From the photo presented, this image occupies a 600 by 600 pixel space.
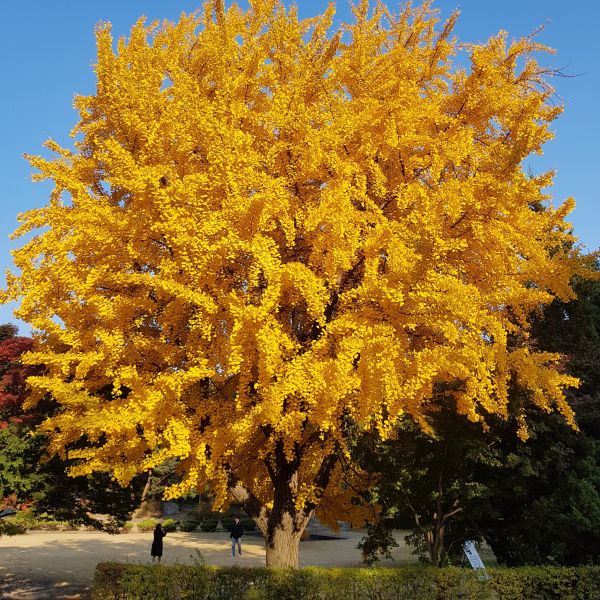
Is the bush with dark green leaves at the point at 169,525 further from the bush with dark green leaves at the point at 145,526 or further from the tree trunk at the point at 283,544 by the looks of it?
the tree trunk at the point at 283,544

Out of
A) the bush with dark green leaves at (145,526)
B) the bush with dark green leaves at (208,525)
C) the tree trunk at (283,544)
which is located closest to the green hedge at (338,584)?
the tree trunk at (283,544)

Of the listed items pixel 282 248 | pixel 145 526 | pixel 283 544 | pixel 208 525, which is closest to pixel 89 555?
pixel 145 526

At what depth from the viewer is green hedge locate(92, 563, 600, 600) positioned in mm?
7555

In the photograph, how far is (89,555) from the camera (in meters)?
19.3

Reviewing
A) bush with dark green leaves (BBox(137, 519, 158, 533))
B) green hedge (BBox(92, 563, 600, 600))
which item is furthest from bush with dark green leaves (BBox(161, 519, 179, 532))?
green hedge (BBox(92, 563, 600, 600))

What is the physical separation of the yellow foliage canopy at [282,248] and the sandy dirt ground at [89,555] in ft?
12.1

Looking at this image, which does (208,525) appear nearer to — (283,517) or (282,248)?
(283,517)

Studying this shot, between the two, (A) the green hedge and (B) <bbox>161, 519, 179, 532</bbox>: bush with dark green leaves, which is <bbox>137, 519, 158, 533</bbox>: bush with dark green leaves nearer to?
(B) <bbox>161, 519, 179, 532</bbox>: bush with dark green leaves

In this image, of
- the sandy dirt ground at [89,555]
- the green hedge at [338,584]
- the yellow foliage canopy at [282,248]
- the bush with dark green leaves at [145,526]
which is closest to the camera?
the yellow foliage canopy at [282,248]

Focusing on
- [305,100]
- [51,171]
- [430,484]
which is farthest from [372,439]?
[51,171]

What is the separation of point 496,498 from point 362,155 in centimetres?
964

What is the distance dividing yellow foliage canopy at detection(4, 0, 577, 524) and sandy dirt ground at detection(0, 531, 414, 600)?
146 inches

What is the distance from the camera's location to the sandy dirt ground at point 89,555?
13.1m

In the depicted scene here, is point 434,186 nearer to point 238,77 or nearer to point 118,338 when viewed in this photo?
point 238,77
